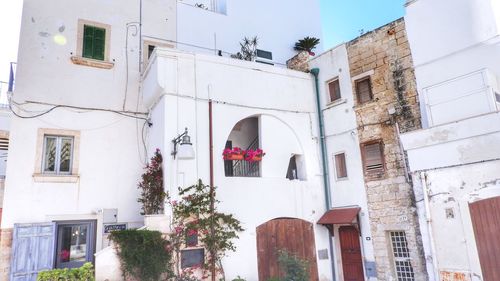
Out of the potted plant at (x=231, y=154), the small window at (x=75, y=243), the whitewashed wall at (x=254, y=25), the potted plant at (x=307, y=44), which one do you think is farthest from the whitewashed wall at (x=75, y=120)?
the potted plant at (x=307, y=44)

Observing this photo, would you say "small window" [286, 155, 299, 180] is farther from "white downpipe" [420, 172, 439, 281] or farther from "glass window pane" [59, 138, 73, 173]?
"glass window pane" [59, 138, 73, 173]

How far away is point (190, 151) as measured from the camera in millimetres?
9609

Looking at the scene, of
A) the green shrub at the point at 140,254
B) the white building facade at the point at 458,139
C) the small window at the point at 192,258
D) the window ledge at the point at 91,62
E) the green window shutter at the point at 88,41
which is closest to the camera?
the white building facade at the point at 458,139

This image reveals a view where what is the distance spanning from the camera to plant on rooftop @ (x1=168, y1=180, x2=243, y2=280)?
9922mm

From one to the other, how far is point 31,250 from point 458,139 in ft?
36.3

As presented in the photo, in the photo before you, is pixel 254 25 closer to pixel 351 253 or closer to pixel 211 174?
pixel 211 174

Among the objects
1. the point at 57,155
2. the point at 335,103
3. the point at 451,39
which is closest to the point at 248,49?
the point at 335,103

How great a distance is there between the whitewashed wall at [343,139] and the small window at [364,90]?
0.75 ft

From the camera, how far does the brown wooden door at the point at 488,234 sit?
8.27m

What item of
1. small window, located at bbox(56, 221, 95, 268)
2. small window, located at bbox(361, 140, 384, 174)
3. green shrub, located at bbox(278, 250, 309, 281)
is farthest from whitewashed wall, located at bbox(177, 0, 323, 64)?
green shrub, located at bbox(278, 250, 309, 281)

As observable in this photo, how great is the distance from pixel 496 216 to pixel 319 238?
5358 mm

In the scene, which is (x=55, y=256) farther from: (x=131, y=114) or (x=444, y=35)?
(x=444, y=35)

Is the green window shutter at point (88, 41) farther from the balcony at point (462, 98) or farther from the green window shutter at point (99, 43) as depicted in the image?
the balcony at point (462, 98)

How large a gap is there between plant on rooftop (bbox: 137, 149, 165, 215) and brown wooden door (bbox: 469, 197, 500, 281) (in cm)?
779
